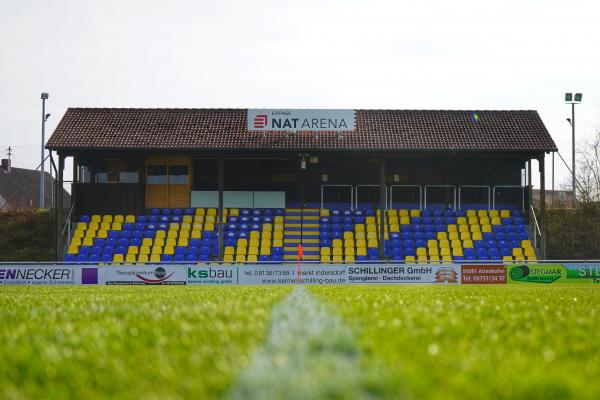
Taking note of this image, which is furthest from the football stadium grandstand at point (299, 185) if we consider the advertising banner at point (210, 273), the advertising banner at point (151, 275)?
the advertising banner at point (151, 275)

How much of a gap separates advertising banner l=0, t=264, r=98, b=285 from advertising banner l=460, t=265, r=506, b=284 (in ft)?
51.7

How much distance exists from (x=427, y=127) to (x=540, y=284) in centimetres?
1372

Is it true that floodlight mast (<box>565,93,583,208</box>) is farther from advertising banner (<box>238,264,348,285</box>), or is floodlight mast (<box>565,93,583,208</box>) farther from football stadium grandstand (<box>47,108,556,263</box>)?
advertising banner (<box>238,264,348,285</box>)

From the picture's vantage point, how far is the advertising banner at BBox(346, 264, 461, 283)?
114 feet

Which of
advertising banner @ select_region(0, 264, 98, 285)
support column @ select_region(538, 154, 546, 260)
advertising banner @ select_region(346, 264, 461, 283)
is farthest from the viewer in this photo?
support column @ select_region(538, 154, 546, 260)

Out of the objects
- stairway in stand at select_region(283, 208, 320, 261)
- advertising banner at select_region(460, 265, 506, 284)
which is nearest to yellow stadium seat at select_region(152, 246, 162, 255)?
stairway in stand at select_region(283, 208, 320, 261)

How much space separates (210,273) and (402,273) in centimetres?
819

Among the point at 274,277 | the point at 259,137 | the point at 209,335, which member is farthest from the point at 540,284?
the point at 209,335

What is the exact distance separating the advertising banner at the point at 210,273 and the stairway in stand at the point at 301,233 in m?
7.54

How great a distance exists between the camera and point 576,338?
6242 millimetres

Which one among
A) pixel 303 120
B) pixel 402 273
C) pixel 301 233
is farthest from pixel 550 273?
pixel 303 120

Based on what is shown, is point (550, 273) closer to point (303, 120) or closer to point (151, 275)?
point (303, 120)

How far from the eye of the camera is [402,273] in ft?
114

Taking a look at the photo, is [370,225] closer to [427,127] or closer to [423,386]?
[427,127]
